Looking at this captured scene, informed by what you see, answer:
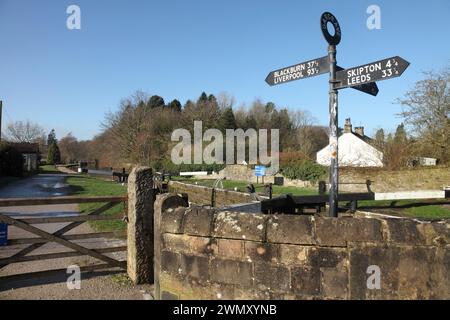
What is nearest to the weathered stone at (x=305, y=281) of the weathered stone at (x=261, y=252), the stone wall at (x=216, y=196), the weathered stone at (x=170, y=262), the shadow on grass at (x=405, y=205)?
the weathered stone at (x=261, y=252)

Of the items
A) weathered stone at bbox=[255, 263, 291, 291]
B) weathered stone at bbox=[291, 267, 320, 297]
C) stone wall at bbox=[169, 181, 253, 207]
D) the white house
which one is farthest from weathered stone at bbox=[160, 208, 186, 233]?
the white house

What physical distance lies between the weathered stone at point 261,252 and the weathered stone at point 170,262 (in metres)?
0.77

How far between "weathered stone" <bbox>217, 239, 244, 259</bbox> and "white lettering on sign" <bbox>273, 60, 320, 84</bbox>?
290 centimetres

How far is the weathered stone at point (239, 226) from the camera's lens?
323cm

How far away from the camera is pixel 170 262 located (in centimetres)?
368

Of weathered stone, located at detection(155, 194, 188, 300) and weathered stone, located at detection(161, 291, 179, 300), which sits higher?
weathered stone, located at detection(155, 194, 188, 300)

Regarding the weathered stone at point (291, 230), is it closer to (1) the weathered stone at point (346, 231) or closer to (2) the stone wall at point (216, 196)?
(1) the weathered stone at point (346, 231)

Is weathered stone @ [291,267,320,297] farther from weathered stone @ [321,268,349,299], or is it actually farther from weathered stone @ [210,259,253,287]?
weathered stone @ [210,259,253,287]

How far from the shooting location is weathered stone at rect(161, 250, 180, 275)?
363 cm

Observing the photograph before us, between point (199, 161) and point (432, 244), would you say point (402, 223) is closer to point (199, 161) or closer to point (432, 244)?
point (432, 244)

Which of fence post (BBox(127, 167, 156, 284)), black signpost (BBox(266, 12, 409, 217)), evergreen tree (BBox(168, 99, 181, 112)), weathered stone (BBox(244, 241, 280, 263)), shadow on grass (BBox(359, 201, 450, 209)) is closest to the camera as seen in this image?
weathered stone (BBox(244, 241, 280, 263))
